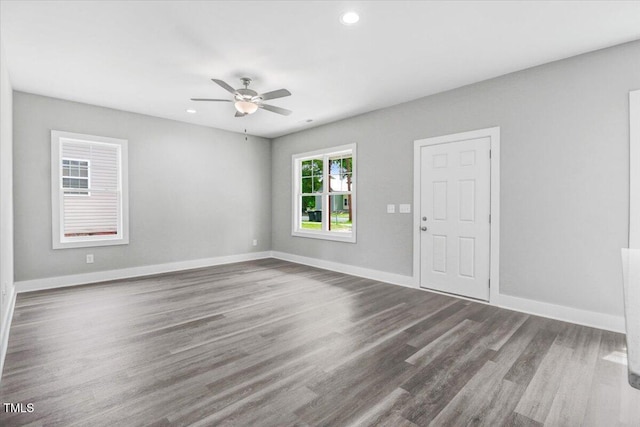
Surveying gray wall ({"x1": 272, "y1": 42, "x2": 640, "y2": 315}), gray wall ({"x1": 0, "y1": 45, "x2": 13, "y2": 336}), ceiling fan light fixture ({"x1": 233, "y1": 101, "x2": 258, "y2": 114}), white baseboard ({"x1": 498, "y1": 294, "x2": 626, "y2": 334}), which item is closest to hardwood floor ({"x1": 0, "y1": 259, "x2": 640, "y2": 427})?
white baseboard ({"x1": 498, "y1": 294, "x2": 626, "y2": 334})

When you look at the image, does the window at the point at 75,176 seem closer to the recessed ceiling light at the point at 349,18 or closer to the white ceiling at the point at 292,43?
the white ceiling at the point at 292,43

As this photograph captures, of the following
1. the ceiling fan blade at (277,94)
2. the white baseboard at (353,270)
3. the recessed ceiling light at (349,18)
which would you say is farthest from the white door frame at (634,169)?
the ceiling fan blade at (277,94)

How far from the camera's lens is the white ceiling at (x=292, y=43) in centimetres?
248

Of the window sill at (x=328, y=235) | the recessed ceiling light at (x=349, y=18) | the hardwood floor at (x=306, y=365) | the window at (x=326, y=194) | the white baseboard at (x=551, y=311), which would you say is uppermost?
the recessed ceiling light at (x=349, y=18)

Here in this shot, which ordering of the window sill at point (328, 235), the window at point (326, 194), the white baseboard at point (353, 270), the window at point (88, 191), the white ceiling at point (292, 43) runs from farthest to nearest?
the window at point (326, 194)
the window sill at point (328, 235)
the white baseboard at point (353, 270)
the window at point (88, 191)
the white ceiling at point (292, 43)

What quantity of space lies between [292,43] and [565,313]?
3.91 metres

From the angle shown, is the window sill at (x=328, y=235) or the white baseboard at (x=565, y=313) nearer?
the white baseboard at (x=565, y=313)

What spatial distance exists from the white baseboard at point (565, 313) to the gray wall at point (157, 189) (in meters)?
4.98

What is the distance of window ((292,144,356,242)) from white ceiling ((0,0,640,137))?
1.62 metres

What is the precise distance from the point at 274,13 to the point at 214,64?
3.89 feet

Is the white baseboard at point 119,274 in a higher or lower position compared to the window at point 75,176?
lower

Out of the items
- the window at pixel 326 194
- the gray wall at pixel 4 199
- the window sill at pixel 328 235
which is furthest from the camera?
the window at pixel 326 194

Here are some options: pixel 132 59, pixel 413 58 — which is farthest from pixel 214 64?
pixel 413 58

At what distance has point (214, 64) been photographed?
3422 millimetres
